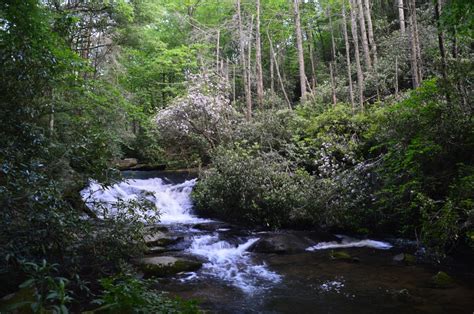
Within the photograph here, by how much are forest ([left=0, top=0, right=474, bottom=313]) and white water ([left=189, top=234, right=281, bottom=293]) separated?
1.42 meters

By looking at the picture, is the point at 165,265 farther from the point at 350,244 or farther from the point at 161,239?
the point at 350,244

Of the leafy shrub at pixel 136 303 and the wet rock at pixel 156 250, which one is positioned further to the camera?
the wet rock at pixel 156 250

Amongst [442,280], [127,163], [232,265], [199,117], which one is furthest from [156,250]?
[127,163]

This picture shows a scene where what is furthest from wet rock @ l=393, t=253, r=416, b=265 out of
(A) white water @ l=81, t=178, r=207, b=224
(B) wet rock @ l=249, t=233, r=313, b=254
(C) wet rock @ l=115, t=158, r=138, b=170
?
(C) wet rock @ l=115, t=158, r=138, b=170

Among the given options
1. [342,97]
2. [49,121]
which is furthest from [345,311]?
[342,97]

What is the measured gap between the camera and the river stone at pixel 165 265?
26.1 ft

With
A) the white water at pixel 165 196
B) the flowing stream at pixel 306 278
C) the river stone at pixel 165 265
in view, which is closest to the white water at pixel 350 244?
the flowing stream at pixel 306 278

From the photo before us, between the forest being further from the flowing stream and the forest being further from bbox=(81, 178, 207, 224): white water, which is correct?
bbox=(81, 178, 207, 224): white water

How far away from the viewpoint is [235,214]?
12.5 metres

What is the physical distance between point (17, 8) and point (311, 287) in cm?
685

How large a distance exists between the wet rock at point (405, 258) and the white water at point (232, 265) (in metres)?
2.95

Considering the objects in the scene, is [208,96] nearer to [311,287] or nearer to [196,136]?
[196,136]

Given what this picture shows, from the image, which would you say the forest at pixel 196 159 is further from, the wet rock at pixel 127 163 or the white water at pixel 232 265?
the white water at pixel 232 265

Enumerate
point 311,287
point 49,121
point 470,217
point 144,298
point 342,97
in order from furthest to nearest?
point 342,97, point 49,121, point 311,287, point 470,217, point 144,298
